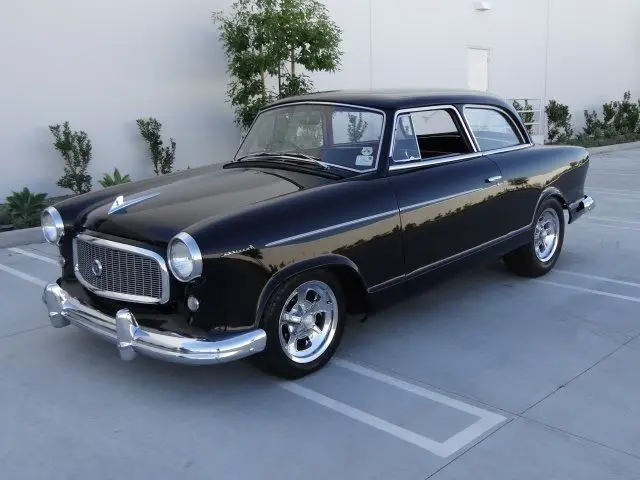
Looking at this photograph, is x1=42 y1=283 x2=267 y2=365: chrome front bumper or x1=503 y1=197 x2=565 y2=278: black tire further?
x1=503 y1=197 x2=565 y2=278: black tire

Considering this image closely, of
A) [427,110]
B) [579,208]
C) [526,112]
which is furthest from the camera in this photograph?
[526,112]

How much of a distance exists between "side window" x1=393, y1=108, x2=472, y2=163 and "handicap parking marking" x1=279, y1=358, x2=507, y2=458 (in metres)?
1.43

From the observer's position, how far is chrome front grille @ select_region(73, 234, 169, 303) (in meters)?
3.35

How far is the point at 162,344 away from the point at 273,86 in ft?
26.3

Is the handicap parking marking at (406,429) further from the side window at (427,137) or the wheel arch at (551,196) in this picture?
the wheel arch at (551,196)

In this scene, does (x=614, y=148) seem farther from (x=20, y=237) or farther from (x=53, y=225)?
(x=53, y=225)

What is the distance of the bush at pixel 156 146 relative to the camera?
950cm

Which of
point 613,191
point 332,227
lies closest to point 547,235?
point 332,227

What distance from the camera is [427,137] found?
15.5 feet

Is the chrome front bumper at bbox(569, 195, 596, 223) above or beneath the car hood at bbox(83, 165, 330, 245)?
beneath

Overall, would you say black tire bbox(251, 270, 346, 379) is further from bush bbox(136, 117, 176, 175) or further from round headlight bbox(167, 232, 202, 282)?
bush bbox(136, 117, 176, 175)

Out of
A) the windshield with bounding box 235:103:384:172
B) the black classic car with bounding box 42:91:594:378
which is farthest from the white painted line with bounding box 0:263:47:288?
the windshield with bounding box 235:103:384:172

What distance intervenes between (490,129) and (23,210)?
544 centimetres

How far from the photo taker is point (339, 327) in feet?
12.5
